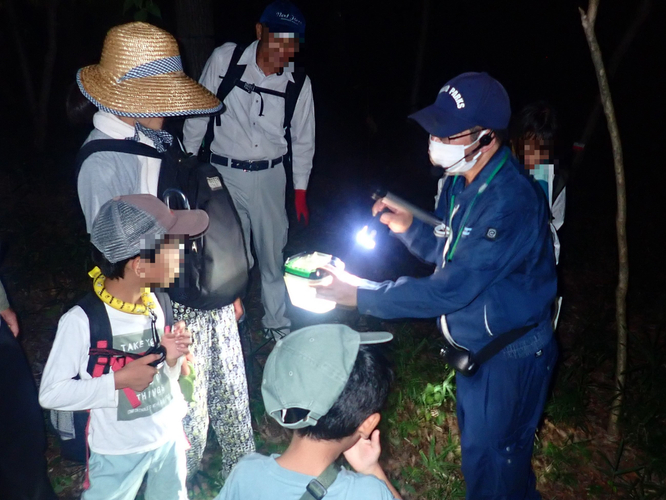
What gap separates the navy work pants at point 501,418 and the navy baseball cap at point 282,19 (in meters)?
2.59

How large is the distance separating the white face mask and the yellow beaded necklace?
141 cm

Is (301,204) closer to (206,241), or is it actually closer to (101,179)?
(206,241)

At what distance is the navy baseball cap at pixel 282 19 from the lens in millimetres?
Result: 3840

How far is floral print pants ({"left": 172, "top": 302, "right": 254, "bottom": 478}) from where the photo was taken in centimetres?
266

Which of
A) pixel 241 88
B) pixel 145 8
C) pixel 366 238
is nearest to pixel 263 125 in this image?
pixel 241 88

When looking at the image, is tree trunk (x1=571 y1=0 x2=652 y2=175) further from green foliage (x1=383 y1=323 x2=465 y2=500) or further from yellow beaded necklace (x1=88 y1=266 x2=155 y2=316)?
yellow beaded necklace (x1=88 y1=266 x2=155 y2=316)

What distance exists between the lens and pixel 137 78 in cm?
249

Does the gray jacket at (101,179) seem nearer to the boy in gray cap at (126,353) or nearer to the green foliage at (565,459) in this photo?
the boy in gray cap at (126,353)

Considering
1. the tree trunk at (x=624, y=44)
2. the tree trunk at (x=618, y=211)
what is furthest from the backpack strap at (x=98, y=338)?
the tree trunk at (x=624, y=44)

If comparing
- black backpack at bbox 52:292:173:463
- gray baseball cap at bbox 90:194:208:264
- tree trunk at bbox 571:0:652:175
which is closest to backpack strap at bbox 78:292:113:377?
black backpack at bbox 52:292:173:463

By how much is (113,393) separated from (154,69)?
4.63 feet

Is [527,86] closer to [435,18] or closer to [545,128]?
[435,18]

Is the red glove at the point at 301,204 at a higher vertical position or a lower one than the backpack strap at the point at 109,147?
lower

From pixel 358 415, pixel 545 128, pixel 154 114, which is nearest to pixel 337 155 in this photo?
pixel 545 128
